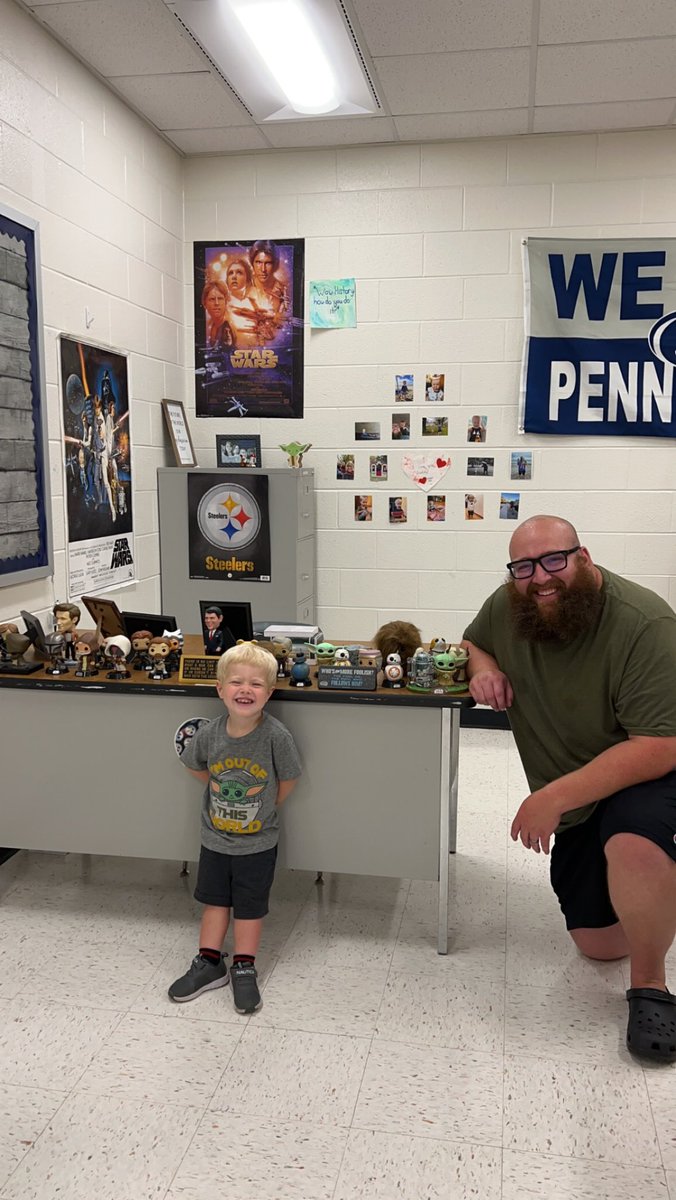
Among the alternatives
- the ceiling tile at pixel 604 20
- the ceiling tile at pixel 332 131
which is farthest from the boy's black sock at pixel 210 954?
the ceiling tile at pixel 332 131

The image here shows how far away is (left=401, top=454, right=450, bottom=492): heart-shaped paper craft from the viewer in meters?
4.43

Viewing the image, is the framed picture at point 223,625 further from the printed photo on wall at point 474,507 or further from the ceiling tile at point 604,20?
the ceiling tile at point 604,20

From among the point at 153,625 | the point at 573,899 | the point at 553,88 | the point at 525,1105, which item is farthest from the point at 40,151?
the point at 525,1105

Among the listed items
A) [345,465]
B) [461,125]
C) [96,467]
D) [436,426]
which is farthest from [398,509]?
[461,125]

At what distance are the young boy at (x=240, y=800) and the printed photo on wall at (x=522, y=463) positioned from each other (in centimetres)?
242

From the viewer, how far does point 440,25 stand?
312 centimetres

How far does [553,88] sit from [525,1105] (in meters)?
3.60

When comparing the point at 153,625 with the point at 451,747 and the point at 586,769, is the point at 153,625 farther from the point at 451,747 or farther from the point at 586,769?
the point at 586,769

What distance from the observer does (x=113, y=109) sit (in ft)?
12.0

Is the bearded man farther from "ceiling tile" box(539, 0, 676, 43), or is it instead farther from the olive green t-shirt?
"ceiling tile" box(539, 0, 676, 43)

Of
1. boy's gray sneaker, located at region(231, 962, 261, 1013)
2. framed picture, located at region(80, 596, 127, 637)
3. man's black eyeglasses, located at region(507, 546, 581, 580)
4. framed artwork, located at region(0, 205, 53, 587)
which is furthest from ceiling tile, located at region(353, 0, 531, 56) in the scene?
boy's gray sneaker, located at region(231, 962, 261, 1013)

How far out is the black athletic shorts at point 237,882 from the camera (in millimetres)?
2328

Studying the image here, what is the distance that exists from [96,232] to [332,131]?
1264mm

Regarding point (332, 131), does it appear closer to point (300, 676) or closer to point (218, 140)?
point (218, 140)
